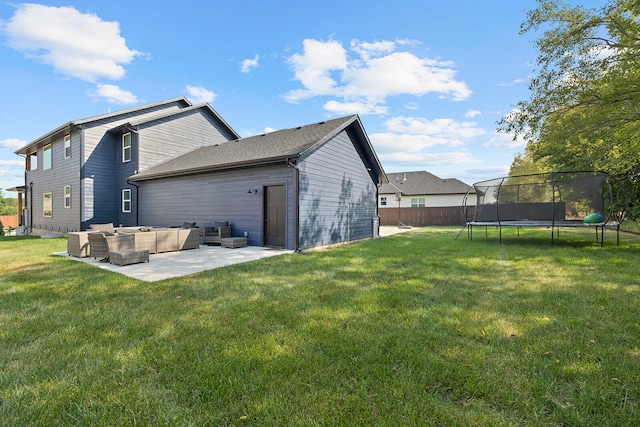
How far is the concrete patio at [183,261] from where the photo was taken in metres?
5.40

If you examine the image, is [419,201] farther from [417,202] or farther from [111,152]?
[111,152]

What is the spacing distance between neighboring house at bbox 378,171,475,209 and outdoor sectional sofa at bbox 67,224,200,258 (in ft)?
61.1

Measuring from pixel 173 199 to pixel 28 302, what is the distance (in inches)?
333

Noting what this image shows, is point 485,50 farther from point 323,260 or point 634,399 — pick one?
point 634,399

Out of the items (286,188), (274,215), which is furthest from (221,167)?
(286,188)

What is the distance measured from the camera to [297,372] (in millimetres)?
2043

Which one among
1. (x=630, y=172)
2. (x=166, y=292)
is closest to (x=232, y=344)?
(x=166, y=292)

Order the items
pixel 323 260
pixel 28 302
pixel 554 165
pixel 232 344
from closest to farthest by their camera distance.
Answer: pixel 232 344 → pixel 28 302 → pixel 323 260 → pixel 554 165

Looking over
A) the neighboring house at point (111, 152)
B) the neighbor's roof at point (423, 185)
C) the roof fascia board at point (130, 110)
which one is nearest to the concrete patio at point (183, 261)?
the neighboring house at point (111, 152)

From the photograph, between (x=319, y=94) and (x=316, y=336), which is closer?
(x=316, y=336)

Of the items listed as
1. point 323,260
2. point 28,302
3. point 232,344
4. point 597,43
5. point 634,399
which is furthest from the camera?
point 597,43

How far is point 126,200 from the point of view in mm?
13688

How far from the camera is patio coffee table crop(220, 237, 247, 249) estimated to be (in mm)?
8711

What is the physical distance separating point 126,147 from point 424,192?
72.1 feet
